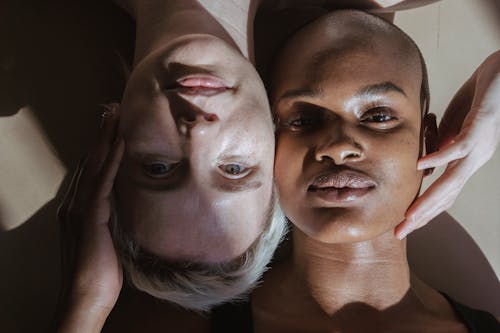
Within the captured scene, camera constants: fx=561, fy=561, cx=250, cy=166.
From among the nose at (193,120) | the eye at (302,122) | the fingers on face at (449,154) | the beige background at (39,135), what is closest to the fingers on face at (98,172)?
the nose at (193,120)

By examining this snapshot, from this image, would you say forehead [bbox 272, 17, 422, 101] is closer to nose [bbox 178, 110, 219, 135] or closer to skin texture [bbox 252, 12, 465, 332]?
skin texture [bbox 252, 12, 465, 332]

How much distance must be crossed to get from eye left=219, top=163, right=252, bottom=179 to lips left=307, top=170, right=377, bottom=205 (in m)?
0.16

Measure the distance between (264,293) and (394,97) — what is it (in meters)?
0.51

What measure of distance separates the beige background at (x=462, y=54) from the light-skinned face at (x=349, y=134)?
1.14ft

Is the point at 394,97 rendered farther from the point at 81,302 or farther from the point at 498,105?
the point at 81,302

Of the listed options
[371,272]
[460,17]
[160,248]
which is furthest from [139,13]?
[460,17]

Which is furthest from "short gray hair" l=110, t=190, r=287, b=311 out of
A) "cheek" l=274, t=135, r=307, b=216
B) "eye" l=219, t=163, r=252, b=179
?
"eye" l=219, t=163, r=252, b=179

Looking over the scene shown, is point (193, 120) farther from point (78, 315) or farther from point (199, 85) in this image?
point (78, 315)

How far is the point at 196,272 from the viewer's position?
3.32 ft

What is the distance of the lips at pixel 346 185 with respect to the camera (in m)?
1.00

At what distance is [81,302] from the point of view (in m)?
0.97

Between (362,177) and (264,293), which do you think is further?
(264,293)

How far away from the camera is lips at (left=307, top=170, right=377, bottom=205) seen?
3.29 ft

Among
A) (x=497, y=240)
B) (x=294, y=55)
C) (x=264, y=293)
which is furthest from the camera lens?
(x=497, y=240)
